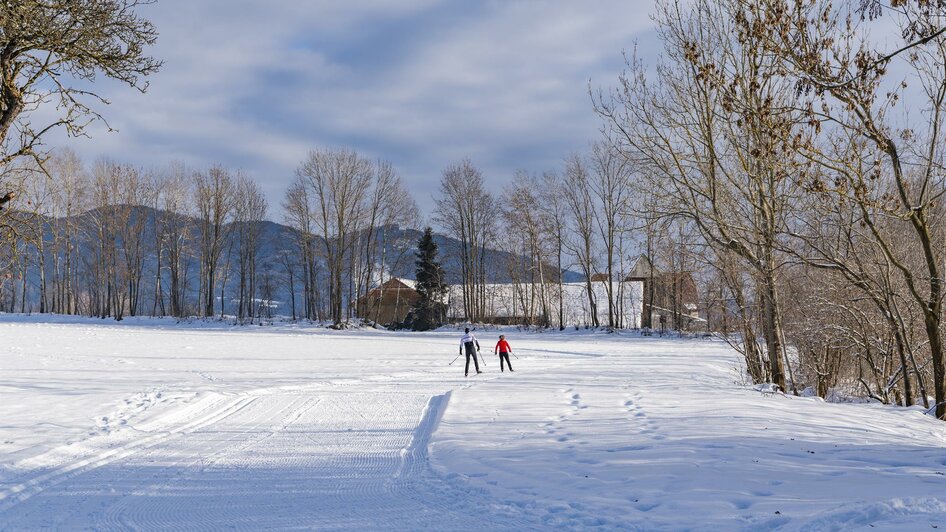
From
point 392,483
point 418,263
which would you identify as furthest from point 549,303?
point 392,483

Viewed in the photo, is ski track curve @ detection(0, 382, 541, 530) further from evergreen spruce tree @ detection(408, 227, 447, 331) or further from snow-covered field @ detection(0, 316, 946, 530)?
evergreen spruce tree @ detection(408, 227, 447, 331)

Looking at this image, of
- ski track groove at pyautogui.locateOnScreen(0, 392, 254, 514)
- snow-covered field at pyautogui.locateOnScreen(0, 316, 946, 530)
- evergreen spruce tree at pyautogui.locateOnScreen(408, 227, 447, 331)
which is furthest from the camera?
evergreen spruce tree at pyautogui.locateOnScreen(408, 227, 447, 331)

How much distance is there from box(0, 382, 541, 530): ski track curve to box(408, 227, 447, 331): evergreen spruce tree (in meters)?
45.3

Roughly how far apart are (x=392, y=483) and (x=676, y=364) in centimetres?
1910

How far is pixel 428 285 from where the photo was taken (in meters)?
58.5

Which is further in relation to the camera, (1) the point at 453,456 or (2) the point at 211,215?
(2) the point at 211,215

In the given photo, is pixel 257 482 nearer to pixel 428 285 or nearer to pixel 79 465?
pixel 79 465

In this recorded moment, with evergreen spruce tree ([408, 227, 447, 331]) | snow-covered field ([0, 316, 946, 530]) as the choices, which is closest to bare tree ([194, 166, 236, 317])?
evergreen spruce tree ([408, 227, 447, 331])

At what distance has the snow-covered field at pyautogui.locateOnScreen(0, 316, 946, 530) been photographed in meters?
6.05

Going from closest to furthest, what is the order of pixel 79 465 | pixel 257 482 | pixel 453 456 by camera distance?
pixel 257 482, pixel 79 465, pixel 453 456

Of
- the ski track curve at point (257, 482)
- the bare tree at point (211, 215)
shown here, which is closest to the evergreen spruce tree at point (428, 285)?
the bare tree at point (211, 215)

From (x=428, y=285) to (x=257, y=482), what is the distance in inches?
2007

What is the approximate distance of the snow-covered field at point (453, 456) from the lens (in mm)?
6047

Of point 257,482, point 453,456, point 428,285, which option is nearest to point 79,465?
point 257,482
